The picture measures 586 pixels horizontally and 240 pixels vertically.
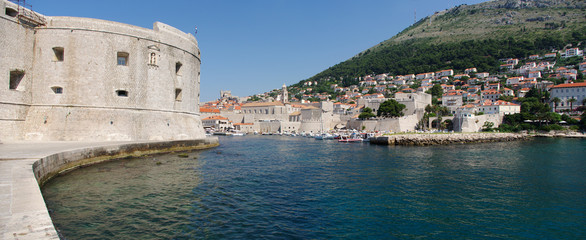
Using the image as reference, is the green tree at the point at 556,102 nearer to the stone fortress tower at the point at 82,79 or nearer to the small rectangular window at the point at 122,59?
the stone fortress tower at the point at 82,79

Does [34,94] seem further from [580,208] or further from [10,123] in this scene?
[580,208]

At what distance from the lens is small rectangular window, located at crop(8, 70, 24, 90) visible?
1433 centimetres

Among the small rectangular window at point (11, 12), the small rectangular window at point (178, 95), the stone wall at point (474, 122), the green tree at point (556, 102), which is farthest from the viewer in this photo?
the green tree at point (556, 102)

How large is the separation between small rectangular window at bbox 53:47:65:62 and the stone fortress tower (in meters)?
0.05

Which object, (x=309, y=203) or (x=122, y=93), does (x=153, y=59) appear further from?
(x=309, y=203)

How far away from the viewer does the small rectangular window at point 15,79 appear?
14.3 m

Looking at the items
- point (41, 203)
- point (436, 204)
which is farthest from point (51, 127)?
point (436, 204)

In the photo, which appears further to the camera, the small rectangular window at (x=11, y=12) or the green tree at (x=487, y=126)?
the green tree at (x=487, y=126)

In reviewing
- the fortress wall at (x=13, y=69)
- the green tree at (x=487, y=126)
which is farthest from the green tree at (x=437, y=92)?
the fortress wall at (x=13, y=69)

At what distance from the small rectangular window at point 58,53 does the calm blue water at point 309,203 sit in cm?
685

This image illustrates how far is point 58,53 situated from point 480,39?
410ft

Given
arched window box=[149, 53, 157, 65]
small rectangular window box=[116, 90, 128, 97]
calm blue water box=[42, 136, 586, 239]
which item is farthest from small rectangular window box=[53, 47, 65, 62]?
calm blue water box=[42, 136, 586, 239]

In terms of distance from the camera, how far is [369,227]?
21.6 feet

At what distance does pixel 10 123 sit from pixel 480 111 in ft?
190
